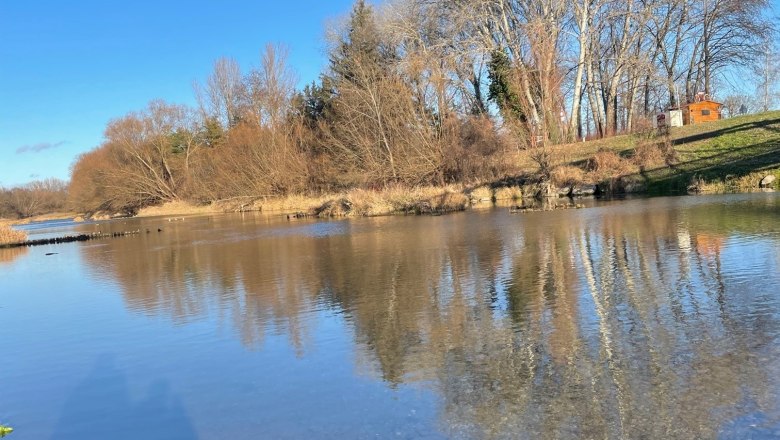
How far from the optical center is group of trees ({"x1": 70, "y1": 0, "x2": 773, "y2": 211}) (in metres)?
37.4

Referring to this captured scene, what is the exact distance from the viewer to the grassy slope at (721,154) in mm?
24203

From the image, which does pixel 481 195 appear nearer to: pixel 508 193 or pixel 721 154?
pixel 508 193

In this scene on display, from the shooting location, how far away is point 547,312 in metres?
6.96

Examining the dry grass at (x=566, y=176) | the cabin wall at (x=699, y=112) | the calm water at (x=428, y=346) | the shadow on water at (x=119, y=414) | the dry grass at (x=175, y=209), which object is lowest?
the shadow on water at (x=119, y=414)

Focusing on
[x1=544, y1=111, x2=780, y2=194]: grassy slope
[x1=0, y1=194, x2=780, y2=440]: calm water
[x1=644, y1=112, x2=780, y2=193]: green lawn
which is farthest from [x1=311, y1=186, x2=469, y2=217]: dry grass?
[x1=0, y1=194, x2=780, y2=440]: calm water

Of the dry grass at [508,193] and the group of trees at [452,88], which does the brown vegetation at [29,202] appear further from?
the dry grass at [508,193]

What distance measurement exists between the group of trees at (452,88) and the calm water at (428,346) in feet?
77.7

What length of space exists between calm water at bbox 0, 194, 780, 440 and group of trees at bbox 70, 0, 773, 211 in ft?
77.7

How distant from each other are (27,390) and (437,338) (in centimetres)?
432

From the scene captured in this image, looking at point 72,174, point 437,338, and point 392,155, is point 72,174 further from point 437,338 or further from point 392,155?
point 437,338

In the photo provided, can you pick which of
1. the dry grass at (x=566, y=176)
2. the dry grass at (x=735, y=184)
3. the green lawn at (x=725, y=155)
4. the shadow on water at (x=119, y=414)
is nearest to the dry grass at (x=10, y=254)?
the shadow on water at (x=119, y=414)

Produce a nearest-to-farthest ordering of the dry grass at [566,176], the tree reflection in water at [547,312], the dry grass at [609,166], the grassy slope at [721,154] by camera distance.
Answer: the tree reflection in water at [547,312] < the grassy slope at [721,154] < the dry grass at [609,166] < the dry grass at [566,176]

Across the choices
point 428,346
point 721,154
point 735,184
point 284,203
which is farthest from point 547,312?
point 284,203

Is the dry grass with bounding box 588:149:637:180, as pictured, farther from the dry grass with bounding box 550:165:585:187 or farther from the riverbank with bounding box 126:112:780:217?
the dry grass with bounding box 550:165:585:187
